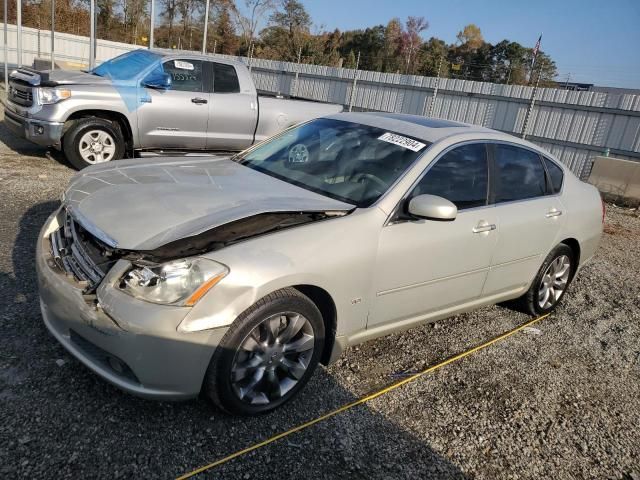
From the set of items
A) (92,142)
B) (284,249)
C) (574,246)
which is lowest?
(92,142)

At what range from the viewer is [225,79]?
26.6ft

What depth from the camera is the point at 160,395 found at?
238cm

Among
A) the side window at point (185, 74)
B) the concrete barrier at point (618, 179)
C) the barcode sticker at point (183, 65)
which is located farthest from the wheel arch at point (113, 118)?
the concrete barrier at point (618, 179)

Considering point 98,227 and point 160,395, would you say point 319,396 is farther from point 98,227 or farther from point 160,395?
point 98,227

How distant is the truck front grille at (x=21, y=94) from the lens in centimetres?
700

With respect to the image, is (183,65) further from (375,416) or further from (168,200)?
(375,416)

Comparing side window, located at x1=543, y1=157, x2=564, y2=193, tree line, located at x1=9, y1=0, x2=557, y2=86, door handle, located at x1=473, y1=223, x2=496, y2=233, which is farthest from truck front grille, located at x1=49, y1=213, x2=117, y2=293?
tree line, located at x1=9, y1=0, x2=557, y2=86

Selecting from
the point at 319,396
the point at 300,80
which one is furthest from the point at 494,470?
the point at 300,80

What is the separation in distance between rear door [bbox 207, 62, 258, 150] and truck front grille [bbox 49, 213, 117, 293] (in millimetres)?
5291

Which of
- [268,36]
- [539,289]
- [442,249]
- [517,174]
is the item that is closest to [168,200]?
[442,249]

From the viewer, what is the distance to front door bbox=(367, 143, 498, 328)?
10.1 feet

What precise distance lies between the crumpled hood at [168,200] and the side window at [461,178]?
682 millimetres

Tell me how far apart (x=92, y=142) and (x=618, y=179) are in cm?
1029

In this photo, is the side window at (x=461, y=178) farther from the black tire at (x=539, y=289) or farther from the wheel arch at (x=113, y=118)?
the wheel arch at (x=113, y=118)
